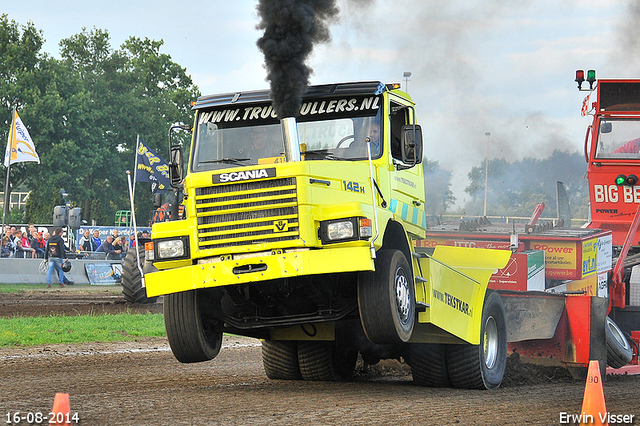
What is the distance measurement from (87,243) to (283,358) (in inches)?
859

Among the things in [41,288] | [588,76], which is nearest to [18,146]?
[41,288]

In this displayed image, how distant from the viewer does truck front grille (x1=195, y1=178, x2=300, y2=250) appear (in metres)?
6.79

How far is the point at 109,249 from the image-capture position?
2823cm

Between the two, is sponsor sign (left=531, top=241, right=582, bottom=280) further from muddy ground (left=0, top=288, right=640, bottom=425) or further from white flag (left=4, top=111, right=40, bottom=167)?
white flag (left=4, top=111, right=40, bottom=167)

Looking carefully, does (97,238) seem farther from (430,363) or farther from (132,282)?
(430,363)

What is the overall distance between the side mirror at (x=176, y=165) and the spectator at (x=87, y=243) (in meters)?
21.9

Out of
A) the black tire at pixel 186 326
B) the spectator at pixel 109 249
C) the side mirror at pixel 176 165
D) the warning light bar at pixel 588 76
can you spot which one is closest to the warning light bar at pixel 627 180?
the warning light bar at pixel 588 76

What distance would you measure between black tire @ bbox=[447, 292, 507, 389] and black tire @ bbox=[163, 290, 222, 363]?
261cm

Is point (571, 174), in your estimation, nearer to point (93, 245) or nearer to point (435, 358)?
point (93, 245)

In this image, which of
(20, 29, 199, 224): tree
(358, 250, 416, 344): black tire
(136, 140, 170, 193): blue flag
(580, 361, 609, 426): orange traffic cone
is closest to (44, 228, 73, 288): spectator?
(136, 140, 170, 193): blue flag

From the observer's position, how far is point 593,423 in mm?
5684

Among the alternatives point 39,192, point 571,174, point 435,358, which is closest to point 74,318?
point 435,358

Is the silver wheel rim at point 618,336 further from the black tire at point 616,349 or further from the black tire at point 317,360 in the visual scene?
the black tire at point 317,360

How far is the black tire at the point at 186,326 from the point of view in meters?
7.37
